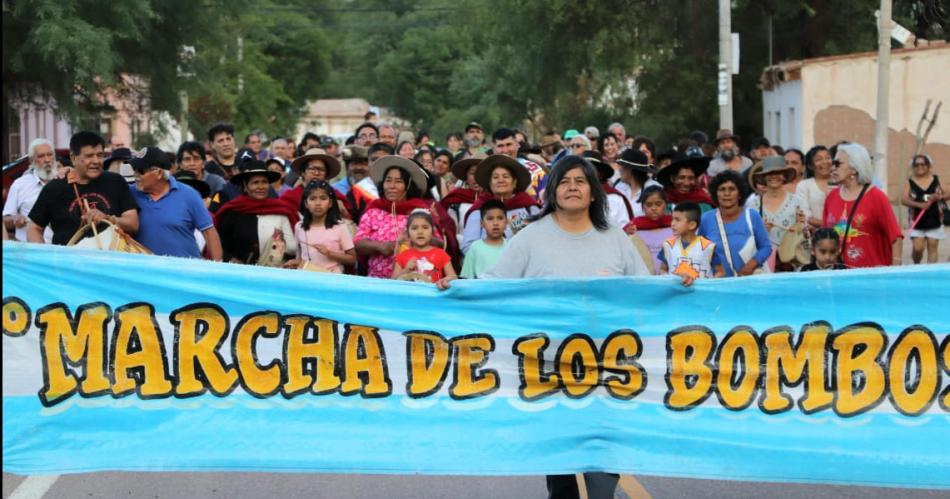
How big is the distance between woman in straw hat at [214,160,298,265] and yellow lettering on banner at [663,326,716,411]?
14.8 feet

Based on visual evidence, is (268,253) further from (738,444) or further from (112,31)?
(112,31)

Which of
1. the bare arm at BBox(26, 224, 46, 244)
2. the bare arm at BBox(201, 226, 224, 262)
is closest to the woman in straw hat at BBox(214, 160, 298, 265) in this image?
the bare arm at BBox(201, 226, 224, 262)

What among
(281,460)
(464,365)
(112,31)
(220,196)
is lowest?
(281,460)

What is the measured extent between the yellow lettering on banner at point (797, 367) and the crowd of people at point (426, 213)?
1.43 m

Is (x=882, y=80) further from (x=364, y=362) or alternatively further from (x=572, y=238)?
(x=364, y=362)

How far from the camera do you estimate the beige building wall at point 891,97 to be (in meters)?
31.4

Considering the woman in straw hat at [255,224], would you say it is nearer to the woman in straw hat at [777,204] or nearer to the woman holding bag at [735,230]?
the woman holding bag at [735,230]

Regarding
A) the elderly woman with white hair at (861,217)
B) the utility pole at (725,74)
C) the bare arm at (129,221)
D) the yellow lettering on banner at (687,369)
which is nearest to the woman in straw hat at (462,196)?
the elderly woman with white hair at (861,217)

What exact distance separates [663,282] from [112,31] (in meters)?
21.4

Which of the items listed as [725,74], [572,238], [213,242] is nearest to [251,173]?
[213,242]

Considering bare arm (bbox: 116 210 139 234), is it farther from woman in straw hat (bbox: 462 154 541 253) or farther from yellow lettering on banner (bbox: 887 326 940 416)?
yellow lettering on banner (bbox: 887 326 940 416)

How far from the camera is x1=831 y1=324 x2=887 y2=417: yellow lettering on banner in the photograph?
672 cm

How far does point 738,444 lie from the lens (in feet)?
22.0

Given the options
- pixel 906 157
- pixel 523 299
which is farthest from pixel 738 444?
pixel 906 157
